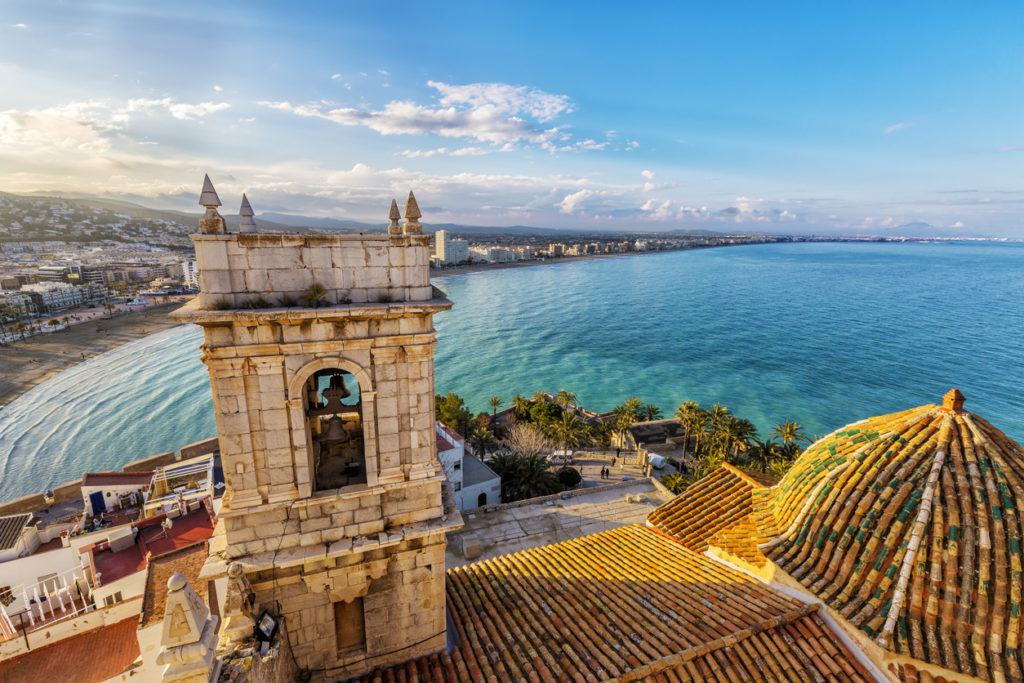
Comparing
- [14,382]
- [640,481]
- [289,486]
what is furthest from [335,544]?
[14,382]

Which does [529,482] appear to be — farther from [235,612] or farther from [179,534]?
[235,612]

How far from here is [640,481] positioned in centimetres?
2672

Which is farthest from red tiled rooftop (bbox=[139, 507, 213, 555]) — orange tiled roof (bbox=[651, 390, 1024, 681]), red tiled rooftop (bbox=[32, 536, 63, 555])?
orange tiled roof (bbox=[651, 390, 1024, 681])

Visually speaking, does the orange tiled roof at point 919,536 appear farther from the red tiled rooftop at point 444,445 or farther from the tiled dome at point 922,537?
the red tiled rooftop at point 444,445

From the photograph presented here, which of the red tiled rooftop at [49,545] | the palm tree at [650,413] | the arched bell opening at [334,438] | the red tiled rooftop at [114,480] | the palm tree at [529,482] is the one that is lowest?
the palm tree at [650,413]

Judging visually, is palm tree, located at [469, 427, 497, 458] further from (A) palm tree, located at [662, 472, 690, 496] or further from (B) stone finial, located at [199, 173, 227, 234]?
(B) stone finial, located at [199, 173, 227, 234]

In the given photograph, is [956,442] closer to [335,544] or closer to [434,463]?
[434,463]

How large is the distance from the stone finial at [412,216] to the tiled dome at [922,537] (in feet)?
30.2

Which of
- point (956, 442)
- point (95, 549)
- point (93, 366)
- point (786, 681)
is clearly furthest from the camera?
→ point (93, 366)

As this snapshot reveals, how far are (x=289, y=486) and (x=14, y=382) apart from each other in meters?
80.5

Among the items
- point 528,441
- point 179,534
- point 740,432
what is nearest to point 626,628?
point 179,534

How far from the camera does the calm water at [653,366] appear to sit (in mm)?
48281

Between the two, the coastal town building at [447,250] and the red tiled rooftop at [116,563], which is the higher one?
the coastal town building at [447,250]

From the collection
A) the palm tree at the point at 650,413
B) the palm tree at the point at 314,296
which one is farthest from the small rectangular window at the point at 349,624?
the palm tree at the point at 650,413
